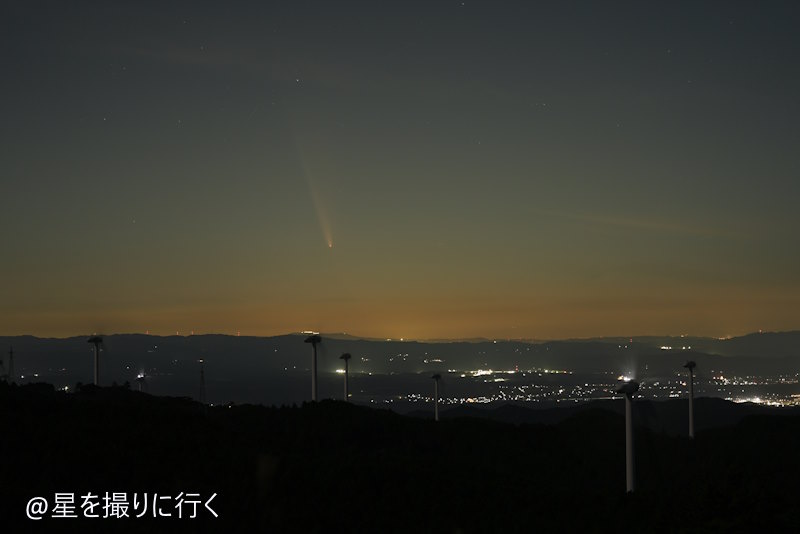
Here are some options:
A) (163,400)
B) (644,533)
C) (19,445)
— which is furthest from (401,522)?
(163,400)

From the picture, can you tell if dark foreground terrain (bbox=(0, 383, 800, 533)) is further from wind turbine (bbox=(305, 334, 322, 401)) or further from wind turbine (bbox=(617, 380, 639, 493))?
wind turbine (bbox=(305, 334, 322, 401))

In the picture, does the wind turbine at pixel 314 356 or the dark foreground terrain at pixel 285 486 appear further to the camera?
the wind turbine at pixel 314 356

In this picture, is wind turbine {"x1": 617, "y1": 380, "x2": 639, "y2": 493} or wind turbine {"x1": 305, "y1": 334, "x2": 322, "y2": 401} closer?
wind turbine {"x1": 617, "y1": 380, "x2": 639, "y2": 493}

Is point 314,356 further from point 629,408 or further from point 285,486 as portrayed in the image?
point 285,486

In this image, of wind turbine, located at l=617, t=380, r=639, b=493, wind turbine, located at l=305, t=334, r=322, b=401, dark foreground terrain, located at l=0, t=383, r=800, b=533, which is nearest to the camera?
dark foreground terrain, located at l=0, t=383, r=800, b=533

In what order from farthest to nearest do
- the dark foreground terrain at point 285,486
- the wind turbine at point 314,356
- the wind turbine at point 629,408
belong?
the wind turbine at point 314,356 < the wind turbine at point 629,408 < the dark foreground terrain at point 285,486

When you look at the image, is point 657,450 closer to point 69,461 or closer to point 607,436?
point 607,436

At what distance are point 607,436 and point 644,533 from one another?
257ft

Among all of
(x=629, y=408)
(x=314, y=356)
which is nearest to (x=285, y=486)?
(x=629, y=408)

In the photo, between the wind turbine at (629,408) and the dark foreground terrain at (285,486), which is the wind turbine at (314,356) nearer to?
the dark foreground terrain at (285,486)

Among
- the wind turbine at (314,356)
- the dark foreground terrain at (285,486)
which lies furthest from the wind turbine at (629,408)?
the wind turbine at (314,356)

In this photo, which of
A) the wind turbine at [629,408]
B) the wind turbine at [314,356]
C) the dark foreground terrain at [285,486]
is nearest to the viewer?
the dark foreground terrain at [285,486]

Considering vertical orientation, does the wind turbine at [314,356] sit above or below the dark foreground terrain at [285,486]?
above

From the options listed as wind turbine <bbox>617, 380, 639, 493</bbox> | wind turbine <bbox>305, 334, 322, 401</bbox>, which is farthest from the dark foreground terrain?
wind turbine <bbox>305, 334, 322, 401</bbox>
